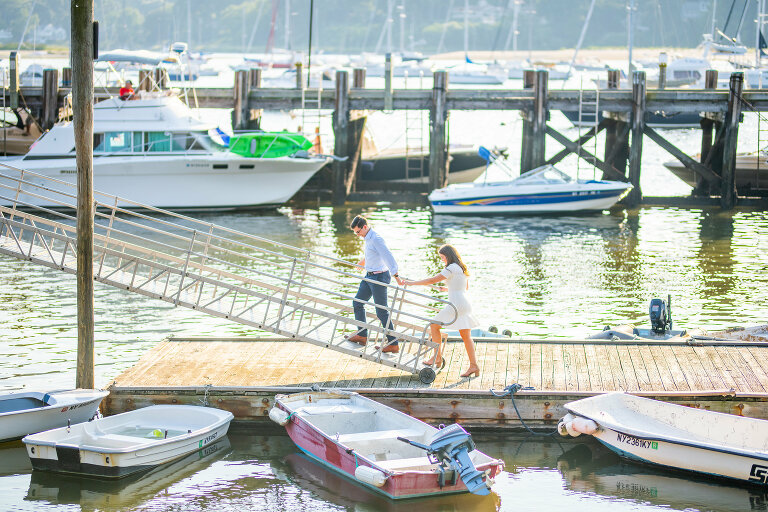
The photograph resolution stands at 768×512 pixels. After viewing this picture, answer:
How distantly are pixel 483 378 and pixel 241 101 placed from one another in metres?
20.3

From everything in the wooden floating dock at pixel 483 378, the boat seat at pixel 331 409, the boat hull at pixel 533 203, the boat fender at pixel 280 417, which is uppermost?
the boat hull at pixel 533 203

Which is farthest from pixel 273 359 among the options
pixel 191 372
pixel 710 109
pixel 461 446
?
pixel 710 109

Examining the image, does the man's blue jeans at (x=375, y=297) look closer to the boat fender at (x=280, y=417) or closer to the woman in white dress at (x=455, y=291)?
the woman in white dress at (x=455, y=291)

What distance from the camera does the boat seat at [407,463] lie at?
1020 centimetres

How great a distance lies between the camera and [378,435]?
10.8 metres

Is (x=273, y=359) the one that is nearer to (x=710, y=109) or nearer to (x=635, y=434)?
(x=635, y=434)

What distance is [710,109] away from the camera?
29.2 meters

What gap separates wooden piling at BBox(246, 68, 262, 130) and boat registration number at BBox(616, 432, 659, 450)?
2183cm

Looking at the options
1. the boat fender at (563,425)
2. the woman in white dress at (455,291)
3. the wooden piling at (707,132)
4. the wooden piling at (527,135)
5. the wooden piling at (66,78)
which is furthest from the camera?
the wooden piling at (66,78)

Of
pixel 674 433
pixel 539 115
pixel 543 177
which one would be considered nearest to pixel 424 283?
pixel 674 433

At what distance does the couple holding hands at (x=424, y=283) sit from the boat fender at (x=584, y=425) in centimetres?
→ 155

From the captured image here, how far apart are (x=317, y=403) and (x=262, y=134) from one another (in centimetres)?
1802

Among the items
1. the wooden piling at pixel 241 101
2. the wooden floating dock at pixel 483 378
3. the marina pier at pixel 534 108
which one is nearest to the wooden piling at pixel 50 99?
the marina pier at pixel 534 108

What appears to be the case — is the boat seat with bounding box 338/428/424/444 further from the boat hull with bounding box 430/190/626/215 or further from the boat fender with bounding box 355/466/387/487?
the boat hull with bounding box 430/190/626/215
